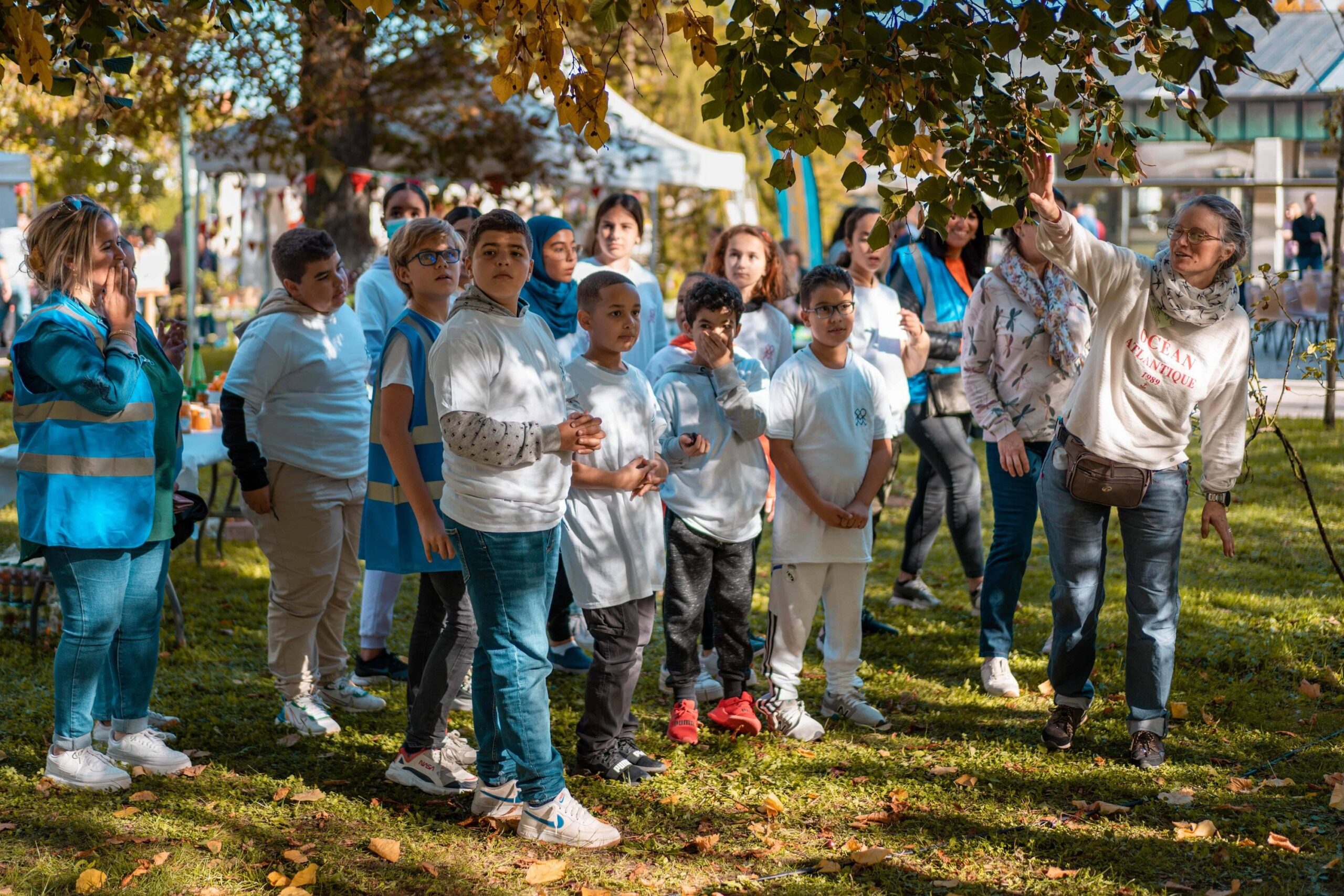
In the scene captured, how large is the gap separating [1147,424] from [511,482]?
2.13 metres

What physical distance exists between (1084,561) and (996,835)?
1055mm

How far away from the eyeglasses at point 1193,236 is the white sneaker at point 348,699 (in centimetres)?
346

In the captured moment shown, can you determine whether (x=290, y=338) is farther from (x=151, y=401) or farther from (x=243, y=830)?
(x=243, y=830)

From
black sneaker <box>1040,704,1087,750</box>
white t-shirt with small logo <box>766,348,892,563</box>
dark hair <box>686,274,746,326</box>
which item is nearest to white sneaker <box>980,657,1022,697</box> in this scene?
black sneaker <box>1040,704,1087,750</box>

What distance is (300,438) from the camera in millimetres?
4684

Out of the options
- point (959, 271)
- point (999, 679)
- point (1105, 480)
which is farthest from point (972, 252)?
point (1105, 480)

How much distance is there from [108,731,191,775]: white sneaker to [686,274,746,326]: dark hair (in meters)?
2.38

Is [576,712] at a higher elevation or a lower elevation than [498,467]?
lower

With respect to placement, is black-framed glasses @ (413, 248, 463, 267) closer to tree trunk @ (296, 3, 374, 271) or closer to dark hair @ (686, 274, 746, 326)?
dark hair @ (686, 274, 746, 326)

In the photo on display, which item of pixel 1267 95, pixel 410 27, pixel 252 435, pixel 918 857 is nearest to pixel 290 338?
pixel 252 435

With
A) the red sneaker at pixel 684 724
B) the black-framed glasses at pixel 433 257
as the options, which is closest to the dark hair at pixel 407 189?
the black-framed glasses at pixel 433 257

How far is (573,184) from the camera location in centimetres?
1402

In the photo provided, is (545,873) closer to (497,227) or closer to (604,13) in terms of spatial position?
(497,227)

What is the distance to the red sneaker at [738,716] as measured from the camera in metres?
4.77
